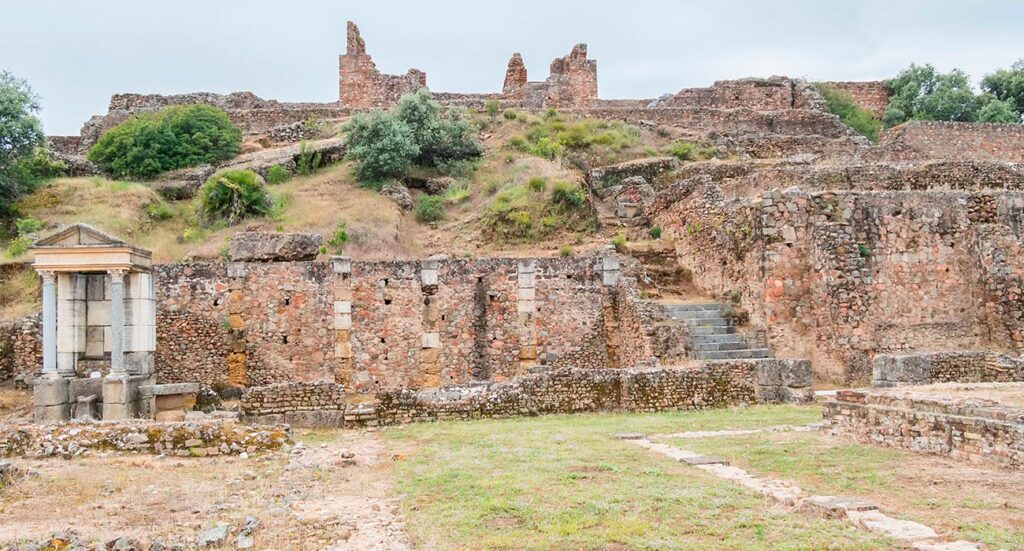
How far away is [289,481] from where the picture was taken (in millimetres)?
Result: 10258

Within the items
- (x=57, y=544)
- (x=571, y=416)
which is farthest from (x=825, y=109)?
(x=57, y=544)

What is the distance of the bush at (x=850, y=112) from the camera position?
133 feet

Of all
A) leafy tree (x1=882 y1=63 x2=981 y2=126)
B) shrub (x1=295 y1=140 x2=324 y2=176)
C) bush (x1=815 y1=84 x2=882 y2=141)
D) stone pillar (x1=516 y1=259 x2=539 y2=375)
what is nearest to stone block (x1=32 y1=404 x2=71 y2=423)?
stone pillar (x1=516 y1=259 x2=539 y2=375)

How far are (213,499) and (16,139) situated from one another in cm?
2627

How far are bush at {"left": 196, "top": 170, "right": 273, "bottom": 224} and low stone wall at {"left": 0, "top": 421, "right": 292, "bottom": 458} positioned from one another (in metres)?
14.5

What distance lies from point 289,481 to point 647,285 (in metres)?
13.8

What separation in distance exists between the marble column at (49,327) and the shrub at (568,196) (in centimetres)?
1402

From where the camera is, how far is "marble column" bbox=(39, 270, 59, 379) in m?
17.8

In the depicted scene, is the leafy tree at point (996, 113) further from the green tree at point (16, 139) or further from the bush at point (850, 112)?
the green tree at point (16, 139)

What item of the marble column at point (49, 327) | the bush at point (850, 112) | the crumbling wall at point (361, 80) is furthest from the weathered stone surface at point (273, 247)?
the bush at point (850, 112)

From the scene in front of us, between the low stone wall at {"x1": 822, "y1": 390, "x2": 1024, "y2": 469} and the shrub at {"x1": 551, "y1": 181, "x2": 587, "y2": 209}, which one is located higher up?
the shrub at {"x1": 551, "y1": 181, "x2": 587, "y2": 209}

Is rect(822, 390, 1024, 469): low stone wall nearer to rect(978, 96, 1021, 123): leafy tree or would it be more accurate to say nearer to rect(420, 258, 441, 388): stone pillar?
rect(420, 258, 441, 388): stone pillar

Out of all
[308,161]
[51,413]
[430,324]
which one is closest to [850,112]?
[308,161]

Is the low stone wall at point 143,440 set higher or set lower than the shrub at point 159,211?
lower
